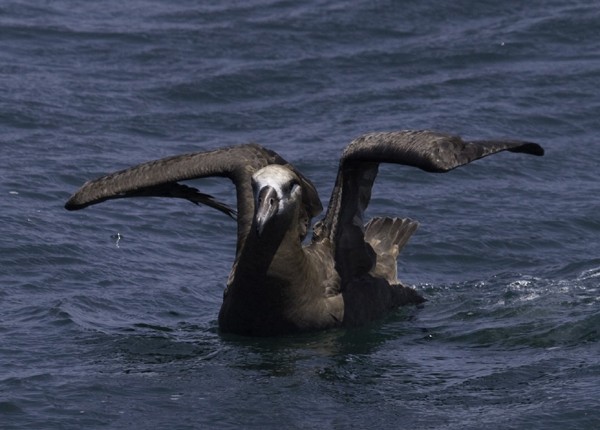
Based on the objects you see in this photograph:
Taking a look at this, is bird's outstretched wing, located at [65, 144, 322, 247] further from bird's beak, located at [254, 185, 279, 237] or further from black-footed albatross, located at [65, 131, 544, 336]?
bird's beak, located at [254, 185, 279, 237]

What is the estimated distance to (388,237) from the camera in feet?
49.4

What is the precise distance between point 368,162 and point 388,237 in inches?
72.2

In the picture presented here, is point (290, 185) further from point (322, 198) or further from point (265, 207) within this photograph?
point (322, 198)

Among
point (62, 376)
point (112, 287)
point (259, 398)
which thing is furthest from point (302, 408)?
point (112, 287)

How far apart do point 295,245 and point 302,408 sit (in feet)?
6.74

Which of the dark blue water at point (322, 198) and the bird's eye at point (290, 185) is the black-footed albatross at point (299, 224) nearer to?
the bird's eye at point (290, 185)

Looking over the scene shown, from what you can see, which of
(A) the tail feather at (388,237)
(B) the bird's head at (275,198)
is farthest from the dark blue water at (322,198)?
(B) the bird's head at (275,198)

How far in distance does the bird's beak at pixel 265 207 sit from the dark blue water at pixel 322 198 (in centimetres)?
106

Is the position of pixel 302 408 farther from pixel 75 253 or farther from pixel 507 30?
pixel 507 30

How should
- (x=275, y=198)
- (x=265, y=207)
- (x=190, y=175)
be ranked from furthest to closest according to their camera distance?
(x=190, y=175) → (x=275, y=198) → (x=265, y=207)

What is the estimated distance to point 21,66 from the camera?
21.9 m

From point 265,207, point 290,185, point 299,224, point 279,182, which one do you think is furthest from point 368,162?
point 265,207

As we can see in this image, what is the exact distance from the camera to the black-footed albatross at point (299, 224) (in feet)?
41.1

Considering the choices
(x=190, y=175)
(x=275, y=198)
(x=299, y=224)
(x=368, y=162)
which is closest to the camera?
(x=275, y=198)
